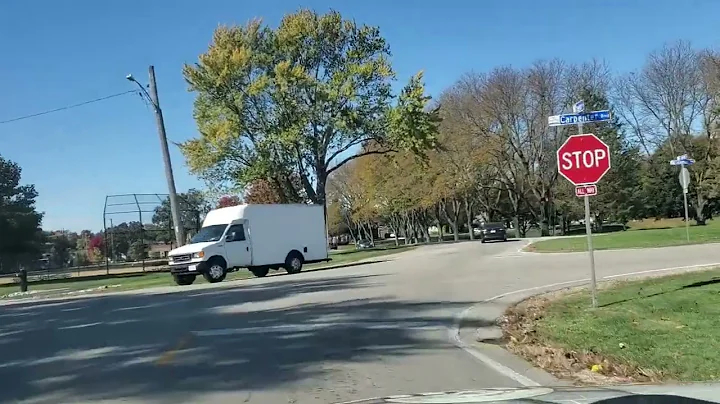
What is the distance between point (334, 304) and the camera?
14.9m

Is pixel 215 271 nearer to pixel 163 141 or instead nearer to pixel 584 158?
pixel 163 141

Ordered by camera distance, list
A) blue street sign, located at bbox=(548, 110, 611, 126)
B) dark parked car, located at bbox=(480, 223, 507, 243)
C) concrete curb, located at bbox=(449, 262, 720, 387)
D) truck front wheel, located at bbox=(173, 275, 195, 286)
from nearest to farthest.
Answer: concrete curb, located at bbox=(449, 262, 720, 387) < blue street sign, located at bbox=(548, 110, 611, 126) < truck front wheel, located at bbox=(173, 275, 195, 286) < dark parked car, located at bbox=(480, 223, 507, 243)

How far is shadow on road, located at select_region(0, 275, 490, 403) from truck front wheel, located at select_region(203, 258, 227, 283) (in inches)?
350

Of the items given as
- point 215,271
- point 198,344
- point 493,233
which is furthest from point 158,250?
point 198,344

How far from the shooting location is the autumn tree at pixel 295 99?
4153cm

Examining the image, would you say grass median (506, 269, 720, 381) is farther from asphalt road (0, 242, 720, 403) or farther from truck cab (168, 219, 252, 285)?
truck cab (168, 219, 252, 285)

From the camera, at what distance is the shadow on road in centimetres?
784

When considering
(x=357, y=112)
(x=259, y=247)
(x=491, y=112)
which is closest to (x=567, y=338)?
(x=259, y=247)

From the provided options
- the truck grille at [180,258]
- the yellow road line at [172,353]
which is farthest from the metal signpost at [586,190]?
the truck grille at [180,258]

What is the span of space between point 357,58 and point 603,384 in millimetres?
37269

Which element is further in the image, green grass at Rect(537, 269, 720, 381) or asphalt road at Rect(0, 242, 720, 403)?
green grass at Rect(537, 269, 720, 381)

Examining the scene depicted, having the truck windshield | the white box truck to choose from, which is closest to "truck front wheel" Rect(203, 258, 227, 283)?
the white box truck

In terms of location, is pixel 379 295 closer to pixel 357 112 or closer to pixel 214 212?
pixel 214 212

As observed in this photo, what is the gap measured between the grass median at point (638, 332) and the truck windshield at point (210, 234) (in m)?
15.6
